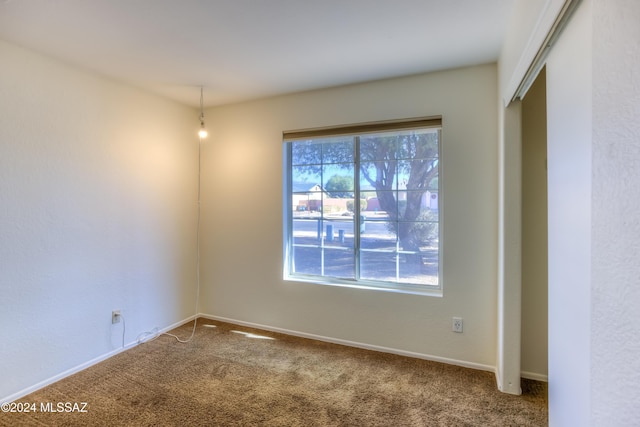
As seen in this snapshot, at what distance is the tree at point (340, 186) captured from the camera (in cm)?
301

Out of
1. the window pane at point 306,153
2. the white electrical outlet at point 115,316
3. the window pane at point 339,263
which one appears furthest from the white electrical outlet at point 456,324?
the white electrical outlet at point 115,316

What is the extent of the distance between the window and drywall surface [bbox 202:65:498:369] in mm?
116

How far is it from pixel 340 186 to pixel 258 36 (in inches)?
58.9

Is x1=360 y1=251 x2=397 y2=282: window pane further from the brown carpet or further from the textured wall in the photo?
the textured wall

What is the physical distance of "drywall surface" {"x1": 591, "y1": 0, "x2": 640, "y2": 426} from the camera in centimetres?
64

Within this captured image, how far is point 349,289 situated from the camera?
2914 millimetres

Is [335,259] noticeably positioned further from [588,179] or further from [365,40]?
[588,179]

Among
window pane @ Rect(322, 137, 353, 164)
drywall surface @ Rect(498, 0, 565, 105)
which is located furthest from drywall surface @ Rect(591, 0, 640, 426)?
window pane @ Rect(322, 137, 353, 164)

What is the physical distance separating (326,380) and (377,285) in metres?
0.96

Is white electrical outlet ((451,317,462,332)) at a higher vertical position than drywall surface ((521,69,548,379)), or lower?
lower

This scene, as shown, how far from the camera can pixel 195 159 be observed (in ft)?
11.6

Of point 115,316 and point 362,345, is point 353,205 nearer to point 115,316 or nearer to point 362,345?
point 362,345

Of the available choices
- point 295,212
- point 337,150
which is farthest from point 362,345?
point 337,150

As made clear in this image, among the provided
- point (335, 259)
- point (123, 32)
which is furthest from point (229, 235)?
point (123, 32)
